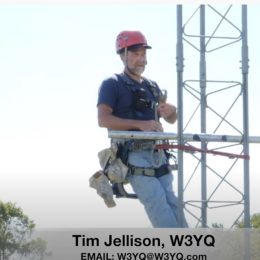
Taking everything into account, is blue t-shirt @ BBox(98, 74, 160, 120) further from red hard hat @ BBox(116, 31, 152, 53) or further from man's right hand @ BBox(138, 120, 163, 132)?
red hard hat @ BBox(116, 31, 152, 53)

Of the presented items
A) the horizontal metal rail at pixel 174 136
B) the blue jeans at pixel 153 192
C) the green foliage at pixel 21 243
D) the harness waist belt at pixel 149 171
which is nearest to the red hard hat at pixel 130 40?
the horizontal metal rail at pixel 174 136

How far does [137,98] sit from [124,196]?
84 cm

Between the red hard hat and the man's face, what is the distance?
0.05 m

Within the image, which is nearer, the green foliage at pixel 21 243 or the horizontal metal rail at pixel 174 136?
the horizontal metal rail at pixel 174 136

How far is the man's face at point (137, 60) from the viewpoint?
273 inches

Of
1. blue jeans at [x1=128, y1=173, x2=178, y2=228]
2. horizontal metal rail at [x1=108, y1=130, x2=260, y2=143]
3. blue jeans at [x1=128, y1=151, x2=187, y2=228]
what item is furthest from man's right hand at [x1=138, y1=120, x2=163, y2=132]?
blue jeans at [x1=128, y1=173, x2=178, y2=228]

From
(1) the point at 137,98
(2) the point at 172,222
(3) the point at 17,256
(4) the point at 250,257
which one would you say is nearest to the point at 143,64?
(1) the point at 137,98

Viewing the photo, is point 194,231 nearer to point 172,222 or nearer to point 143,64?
point 172,222

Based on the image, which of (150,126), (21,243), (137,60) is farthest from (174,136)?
(21,243)

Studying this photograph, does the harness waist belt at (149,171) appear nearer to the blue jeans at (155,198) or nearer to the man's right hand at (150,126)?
the blue jeans at (155,198)

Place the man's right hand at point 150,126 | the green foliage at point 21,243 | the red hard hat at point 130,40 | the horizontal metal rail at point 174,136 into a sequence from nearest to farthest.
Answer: the horizontal metal rail at point 174,136 < the man's right hand at point 150,126 < the red hard hat at point 130,40 < the green foliage at point 21,243

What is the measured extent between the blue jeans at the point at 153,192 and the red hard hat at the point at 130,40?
89 centimetres

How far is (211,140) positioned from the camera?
7074 millimetres

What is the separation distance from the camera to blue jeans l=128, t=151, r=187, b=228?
6711mm
